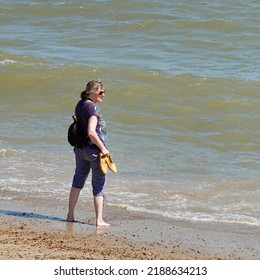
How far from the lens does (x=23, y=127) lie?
509 inches

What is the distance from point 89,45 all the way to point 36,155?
8223 mm

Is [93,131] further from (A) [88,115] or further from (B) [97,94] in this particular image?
(B) [97,94]

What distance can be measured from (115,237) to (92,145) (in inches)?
38.0

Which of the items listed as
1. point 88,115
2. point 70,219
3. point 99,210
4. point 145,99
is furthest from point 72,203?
point 145,99

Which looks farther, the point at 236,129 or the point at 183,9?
the point at 183,9

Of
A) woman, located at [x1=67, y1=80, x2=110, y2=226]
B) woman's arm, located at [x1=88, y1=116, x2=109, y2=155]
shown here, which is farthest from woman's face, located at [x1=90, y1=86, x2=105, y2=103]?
woman's arm, located at [x1=88, y1=116, x2=109, y2=155]

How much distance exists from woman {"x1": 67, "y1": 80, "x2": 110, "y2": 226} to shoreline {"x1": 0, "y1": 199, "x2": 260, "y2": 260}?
0.87 ft

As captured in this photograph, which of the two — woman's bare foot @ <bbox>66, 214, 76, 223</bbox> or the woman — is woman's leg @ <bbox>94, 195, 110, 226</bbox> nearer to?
the woman

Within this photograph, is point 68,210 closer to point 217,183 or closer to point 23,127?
point 217,183

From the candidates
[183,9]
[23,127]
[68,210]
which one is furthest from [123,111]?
[183,9]

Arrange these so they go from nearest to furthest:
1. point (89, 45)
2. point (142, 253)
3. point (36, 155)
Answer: point (142, 253) < point (36, 155) < point (89, 45)

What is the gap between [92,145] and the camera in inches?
328

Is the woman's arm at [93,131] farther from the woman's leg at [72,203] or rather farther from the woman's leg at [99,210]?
the woman's leg at [72,203]

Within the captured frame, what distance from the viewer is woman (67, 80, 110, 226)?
8195mm
